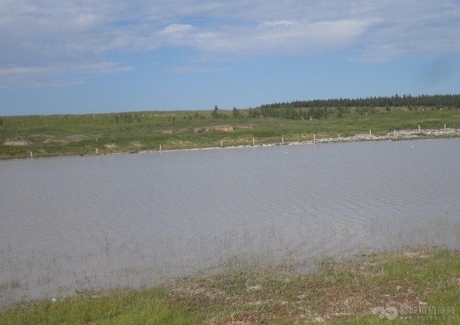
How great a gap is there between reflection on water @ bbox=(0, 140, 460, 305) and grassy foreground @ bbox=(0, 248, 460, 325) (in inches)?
42.8

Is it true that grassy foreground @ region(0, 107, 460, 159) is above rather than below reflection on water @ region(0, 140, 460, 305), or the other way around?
above

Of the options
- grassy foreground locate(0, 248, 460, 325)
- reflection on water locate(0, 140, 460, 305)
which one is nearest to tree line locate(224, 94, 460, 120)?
reflection on water locate(0, 140, 460, 305)

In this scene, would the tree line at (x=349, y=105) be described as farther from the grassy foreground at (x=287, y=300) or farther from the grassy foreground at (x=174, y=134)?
the grassy foreground at (x=287, y=300)

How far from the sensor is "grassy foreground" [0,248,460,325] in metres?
6.92

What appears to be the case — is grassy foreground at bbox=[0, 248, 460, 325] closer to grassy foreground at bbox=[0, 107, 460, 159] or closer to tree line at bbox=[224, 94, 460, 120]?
grassy foreground at bbox=[0, 107, 460, 159]

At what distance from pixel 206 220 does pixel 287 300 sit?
726 cm

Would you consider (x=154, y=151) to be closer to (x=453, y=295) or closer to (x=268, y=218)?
(x=268, y=218)

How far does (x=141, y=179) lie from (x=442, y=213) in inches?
604

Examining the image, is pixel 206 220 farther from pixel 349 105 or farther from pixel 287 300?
pixel 349 105

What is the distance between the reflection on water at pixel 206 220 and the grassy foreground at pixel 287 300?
1.09 m

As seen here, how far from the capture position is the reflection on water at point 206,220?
10492 mm

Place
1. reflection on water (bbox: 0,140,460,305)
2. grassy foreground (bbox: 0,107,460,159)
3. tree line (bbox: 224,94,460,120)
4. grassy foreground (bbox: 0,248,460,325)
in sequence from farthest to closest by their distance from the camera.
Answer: tree line (bbox: 224,94,460,120), grassy foreground (bbox: 0,107,460,159), reflection on water (bbox: 0,140,460,305), grassy foreground (bbox: 0,248,460,325)

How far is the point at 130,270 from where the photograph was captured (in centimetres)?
1016

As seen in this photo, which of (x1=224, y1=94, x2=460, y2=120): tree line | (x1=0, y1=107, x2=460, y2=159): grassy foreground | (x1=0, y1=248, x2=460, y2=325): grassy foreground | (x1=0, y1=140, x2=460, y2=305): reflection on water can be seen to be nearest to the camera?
(x1=0, y1=248, x2=460, y2=325): grassy foreground
